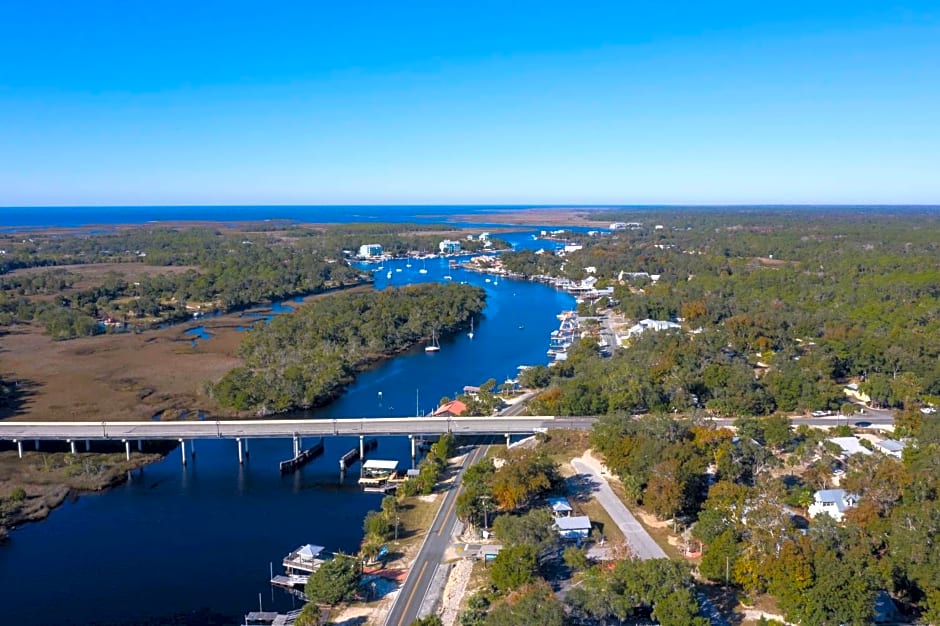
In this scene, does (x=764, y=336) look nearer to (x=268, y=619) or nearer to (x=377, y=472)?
(x=377, y=472)

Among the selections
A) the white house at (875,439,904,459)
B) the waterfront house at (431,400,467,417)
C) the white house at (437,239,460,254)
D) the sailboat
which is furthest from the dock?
the white house at (437,239,460,254)

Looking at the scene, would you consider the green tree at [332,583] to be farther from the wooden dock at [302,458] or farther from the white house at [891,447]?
the white house at [891,447]

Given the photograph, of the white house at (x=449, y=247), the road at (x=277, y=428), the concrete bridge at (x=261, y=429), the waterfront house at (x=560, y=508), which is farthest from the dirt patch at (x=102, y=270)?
the waterfront house at (x=560, y=508)

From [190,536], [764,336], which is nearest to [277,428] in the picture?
[190,536]

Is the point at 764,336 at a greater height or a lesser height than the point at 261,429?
greater

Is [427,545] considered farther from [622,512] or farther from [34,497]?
[34,497]
